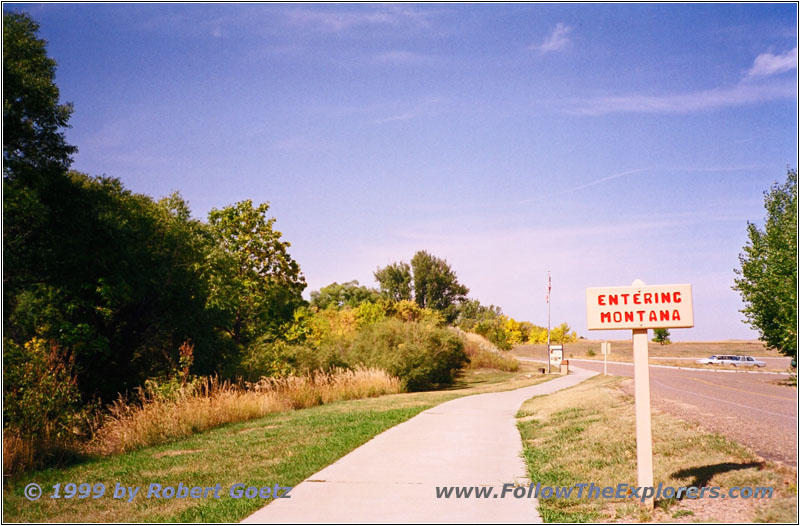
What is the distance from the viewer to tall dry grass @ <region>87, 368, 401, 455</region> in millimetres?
11922

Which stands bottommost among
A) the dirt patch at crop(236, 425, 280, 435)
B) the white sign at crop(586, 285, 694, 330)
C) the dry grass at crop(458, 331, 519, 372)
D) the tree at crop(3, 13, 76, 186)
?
the dry grass at crop(458, 331, 519, 372)

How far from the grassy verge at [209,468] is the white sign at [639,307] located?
4070 millimetres

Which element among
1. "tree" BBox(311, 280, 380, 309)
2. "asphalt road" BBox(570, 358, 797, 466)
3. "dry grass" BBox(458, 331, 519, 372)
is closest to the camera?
"asphalt road" BBox(570, 358, 797, 466)

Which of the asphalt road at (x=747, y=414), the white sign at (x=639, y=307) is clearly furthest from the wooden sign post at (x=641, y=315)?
the asphalt road at (x=747, y=414)

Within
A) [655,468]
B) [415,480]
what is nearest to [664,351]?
[655,468]

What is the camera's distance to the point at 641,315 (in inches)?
248

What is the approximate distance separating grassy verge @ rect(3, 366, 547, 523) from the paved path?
1.25ft

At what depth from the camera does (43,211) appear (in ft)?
72.4

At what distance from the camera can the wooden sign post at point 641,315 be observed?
245 inches

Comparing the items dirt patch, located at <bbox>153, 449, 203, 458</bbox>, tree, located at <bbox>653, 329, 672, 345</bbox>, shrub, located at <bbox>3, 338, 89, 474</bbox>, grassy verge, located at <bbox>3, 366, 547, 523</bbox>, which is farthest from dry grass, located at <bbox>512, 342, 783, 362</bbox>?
shrub, located at <bbox>3, 338, 89, 474</bbox>

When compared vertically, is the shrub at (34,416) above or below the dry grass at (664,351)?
above

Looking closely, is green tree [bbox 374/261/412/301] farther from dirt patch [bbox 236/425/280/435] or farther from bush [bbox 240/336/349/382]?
dirt patch [bbox 236/425/280/435]

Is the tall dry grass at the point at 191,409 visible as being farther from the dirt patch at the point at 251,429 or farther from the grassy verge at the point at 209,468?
the dirt patch at the point at 251,429

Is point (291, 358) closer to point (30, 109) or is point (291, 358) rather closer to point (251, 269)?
point (251, 269)
